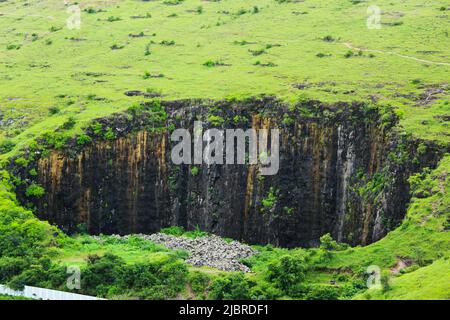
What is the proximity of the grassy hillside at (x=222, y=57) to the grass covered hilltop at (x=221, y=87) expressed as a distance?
0.12 metres

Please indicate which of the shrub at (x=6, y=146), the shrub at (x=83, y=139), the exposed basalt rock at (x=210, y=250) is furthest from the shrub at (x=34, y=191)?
the exposed basalt rock at (x=210, y=250)

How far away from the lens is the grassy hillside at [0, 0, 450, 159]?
1989 inches

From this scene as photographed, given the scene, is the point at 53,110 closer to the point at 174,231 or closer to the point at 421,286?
the point at 174,231

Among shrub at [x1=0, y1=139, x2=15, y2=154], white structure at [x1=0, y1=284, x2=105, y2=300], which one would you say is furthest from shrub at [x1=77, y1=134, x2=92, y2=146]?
white structure at [x1=0, y1=284, x2=105, y2=300]

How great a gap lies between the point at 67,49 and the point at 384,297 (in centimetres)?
3898

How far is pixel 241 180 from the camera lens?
4856 cm

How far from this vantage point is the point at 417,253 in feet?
124

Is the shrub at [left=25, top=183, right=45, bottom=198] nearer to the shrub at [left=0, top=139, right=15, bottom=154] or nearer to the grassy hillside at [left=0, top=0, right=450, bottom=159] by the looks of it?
the shrub at [left=0, top=139, right=15, bottom=154]

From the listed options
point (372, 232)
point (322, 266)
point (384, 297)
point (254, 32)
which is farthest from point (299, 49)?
point (384, 297)

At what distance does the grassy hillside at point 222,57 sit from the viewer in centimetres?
5053

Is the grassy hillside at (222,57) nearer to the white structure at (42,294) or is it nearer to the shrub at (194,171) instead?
the shrub at (194,171)

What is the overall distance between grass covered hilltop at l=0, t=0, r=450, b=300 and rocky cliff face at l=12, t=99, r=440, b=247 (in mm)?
1119

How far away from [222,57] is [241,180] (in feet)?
43.7

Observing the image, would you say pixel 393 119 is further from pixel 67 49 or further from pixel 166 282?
pixel 67 49
